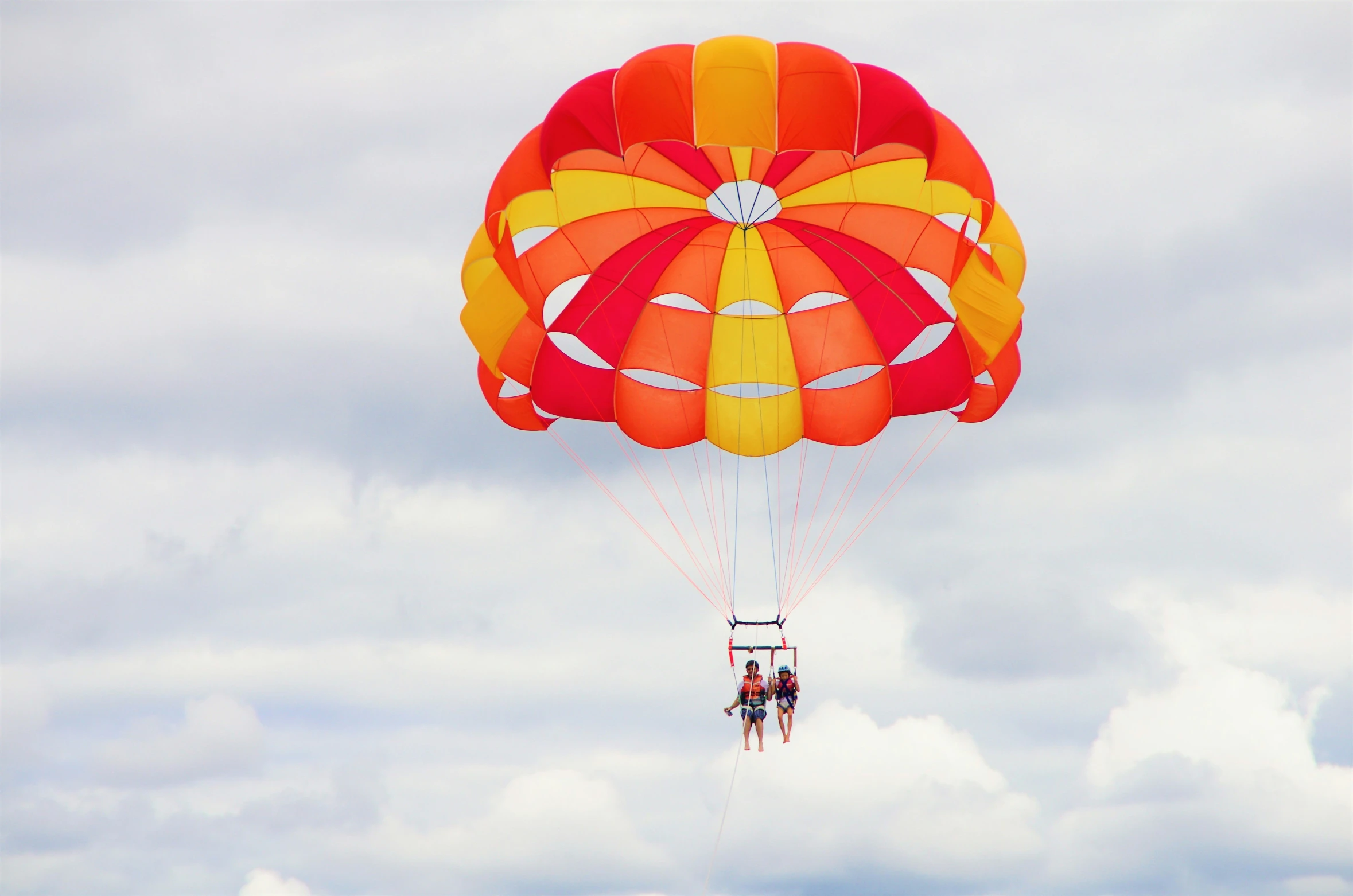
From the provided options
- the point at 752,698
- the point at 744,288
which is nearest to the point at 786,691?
the point at 752,698

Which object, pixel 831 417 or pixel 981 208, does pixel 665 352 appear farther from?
pixel 981 208

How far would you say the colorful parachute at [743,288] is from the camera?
22125 mm

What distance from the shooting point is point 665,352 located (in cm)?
2378

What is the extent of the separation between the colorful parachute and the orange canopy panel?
0.08ft

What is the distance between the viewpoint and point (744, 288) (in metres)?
23.9

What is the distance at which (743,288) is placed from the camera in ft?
78.5

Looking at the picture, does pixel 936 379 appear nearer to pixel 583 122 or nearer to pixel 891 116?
pixel 891 116

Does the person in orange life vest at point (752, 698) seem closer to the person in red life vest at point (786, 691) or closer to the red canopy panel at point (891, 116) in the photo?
the person in red life vest at point (786, 691)

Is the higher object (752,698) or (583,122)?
(583,122)

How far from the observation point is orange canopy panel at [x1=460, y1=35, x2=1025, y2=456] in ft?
72.5

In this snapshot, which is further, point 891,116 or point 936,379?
point 936,379

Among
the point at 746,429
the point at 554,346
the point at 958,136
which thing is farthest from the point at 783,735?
the point at 958,136

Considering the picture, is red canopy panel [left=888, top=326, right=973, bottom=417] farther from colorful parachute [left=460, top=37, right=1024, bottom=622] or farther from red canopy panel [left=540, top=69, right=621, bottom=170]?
red canopy panel [left=540, top=69, right=621, bottom=170]

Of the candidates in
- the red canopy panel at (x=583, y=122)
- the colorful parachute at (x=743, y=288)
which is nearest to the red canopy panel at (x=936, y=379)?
the colorful parachute at (x=743, y=288)
